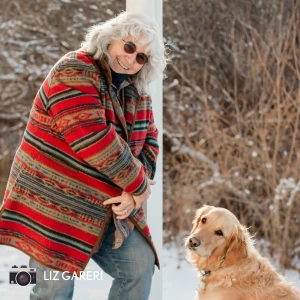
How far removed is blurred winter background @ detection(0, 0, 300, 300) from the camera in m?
3.84

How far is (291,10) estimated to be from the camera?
12.6 feet

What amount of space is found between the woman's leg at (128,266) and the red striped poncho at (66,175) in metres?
0.09

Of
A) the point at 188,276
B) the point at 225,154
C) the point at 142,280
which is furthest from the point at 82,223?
the point at 225,154

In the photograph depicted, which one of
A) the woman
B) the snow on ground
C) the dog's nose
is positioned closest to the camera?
the woman

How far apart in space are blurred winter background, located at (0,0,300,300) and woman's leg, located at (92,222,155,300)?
1819 millimetres

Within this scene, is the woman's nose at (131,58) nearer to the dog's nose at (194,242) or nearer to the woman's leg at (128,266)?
the woman's leg at (128,266)

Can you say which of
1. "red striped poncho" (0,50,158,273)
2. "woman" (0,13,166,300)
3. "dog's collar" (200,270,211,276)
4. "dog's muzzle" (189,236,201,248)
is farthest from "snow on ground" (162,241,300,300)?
"red striped poncho" (0,50,158,273)

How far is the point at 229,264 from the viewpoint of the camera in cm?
203

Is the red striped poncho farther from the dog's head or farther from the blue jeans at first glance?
the dog's head

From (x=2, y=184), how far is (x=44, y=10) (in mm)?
1307

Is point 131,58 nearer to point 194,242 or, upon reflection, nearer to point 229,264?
point 194,242

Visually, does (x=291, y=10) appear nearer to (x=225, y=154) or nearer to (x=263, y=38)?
(x=263, y=38)

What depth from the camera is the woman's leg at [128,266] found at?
187 cm

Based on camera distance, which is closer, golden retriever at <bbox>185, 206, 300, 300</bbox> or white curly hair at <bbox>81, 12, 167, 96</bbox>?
white curly hair at <bbox>81, 12, 167, 96</bbox>
